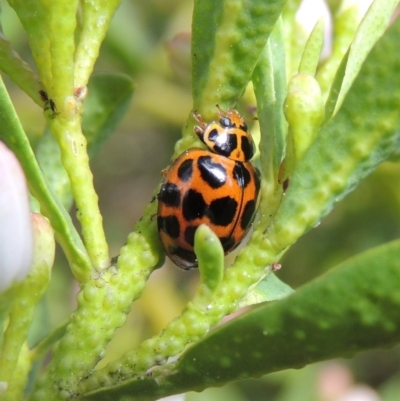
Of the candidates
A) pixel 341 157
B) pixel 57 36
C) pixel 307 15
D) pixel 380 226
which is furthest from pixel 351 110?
pixel 380 226

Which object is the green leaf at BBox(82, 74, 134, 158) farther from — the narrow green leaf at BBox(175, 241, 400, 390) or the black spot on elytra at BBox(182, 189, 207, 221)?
the narrow green leaf at BBox(175, 241, 400, 390)

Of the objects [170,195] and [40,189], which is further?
[170,195]

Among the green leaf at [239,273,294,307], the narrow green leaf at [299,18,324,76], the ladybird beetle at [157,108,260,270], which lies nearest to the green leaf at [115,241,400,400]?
the green leaf at [239,273,294,307]

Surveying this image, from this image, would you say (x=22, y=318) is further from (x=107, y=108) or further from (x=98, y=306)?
(x=107, y=108)

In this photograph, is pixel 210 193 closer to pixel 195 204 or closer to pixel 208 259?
pixel 195 204

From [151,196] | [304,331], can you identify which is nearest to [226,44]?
[304,331]
